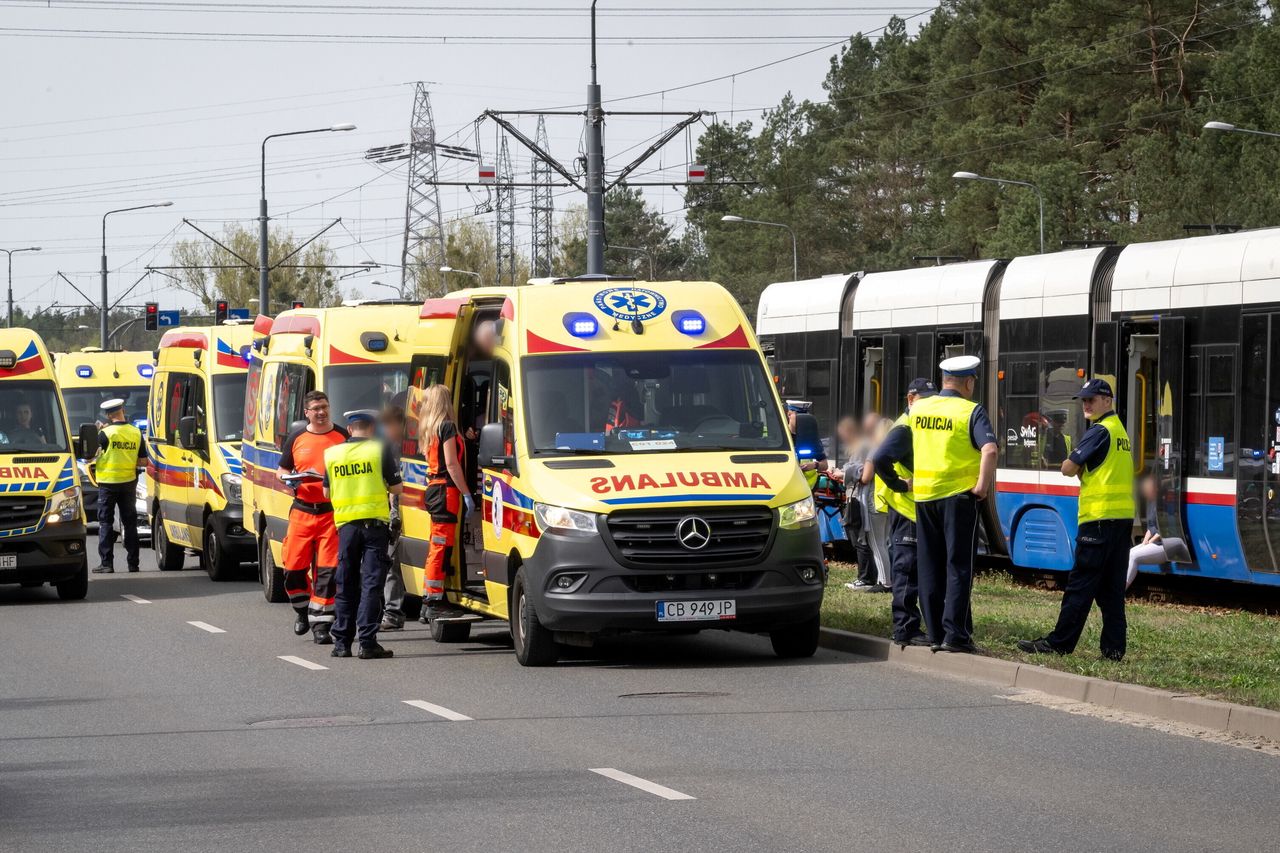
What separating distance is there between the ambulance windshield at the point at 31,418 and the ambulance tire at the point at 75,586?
1231 mm

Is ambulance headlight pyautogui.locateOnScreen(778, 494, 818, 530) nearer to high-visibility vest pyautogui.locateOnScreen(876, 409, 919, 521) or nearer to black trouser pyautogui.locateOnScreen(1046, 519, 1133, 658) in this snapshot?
high-visibility vest pyautogui.locateOnScreen(876, 409, 919, 521)

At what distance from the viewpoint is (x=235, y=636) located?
1650 cm

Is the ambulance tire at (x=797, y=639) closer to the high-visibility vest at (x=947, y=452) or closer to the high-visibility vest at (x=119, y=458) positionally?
the high-visibility vest at (x=947, y=452)

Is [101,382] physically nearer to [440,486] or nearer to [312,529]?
[312,529]

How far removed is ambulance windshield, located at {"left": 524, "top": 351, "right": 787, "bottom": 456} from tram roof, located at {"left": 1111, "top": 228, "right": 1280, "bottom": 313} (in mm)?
5257

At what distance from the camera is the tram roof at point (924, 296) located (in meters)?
21.6

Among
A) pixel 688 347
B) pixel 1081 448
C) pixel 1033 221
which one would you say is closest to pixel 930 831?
pixel 1081 448

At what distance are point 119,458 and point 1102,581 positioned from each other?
14.5m

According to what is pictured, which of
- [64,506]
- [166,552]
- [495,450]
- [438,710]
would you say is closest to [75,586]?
[64,506]

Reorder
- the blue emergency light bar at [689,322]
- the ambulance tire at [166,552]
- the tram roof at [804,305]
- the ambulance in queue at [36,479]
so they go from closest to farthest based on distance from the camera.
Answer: the blue emergency light bar at [689,322], the ambulance in queue at [36,479], the tram roof at [804,305], the ambulance tire at [166,552]

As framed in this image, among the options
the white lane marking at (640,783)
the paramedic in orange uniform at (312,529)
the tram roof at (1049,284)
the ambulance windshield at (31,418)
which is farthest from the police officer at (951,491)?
the ambulance windshield at (31,418)

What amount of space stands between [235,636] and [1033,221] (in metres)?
44.6

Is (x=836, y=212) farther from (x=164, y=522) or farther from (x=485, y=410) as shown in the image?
(x=485, y=410)

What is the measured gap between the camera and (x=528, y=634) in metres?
13.7
